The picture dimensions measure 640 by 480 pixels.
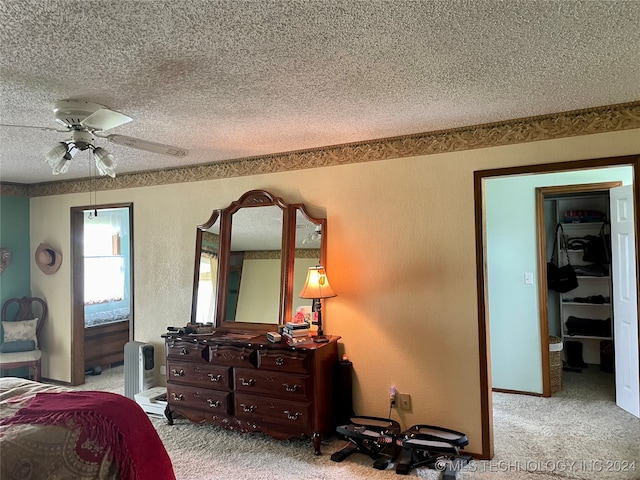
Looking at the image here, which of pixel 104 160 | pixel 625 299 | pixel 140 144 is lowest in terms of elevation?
pixel 625 299

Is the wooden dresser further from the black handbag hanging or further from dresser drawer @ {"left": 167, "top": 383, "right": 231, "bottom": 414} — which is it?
the black handbag hanging

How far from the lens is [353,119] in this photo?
111 inches

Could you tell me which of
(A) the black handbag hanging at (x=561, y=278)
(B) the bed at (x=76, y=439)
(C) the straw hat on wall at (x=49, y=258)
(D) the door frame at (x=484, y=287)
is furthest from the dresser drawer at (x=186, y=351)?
(A) the black handbag hanging at (x=561, y=278)

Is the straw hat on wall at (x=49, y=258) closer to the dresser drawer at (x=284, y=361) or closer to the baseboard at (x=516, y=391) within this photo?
the dresser drawer at (x=284, y=361)

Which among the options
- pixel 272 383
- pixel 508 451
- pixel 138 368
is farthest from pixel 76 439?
pixel 508 451

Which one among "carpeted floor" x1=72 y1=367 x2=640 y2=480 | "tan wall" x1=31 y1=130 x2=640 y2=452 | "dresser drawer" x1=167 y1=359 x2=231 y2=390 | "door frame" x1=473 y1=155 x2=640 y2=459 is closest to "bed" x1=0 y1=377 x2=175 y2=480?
"carpeted floor" x1=72 y1=367 x2=640 y2=480

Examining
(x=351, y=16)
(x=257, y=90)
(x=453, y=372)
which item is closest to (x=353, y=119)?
(x=257, y=90)

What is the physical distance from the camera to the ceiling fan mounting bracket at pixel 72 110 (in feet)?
Answer: 7.68

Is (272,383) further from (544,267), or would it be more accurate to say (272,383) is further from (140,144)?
(544,267)

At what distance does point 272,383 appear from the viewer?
3180 millimetres

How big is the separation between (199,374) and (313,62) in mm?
2647

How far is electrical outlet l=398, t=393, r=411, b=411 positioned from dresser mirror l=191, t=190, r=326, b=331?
1003 millimetres

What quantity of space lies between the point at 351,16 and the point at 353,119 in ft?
4.04

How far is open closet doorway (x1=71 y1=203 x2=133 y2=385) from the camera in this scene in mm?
4887
